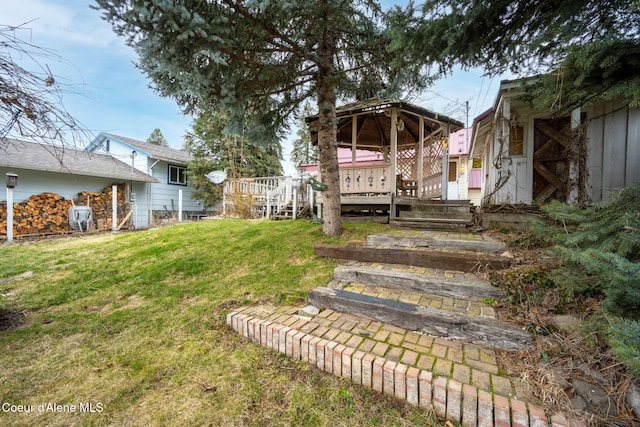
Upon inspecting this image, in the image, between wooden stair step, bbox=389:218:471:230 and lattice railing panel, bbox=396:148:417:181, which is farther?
lattice railing panel, bbox=396:148:417:181

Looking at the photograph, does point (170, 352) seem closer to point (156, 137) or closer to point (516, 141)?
point (516, 141)

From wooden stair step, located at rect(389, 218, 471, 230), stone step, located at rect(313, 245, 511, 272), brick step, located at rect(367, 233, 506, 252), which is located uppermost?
wooden stair step, located at rect(389, 218, 471, 230)

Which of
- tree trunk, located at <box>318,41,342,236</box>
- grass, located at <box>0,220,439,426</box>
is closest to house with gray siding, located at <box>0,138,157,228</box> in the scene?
grass, located at <box>0,220,439,426</box>

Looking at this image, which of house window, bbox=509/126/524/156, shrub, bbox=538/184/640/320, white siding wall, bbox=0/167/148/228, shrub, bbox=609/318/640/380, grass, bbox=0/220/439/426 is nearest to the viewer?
shrub, bbox=609/318/640/380

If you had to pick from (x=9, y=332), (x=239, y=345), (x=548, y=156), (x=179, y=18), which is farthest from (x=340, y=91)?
(x=9, y=332)

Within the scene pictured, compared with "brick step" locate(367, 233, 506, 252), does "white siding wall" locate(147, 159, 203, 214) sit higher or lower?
higher

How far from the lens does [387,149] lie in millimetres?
9531

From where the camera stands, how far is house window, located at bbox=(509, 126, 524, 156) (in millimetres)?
6008

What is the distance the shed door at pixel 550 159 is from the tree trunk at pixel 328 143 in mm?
4314

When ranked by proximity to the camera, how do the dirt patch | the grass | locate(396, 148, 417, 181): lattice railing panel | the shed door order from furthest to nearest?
locate(396, 148, 417, 181): lattice railing panel → the shed door → the dirt patch → the grass

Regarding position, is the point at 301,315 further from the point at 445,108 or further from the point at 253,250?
the point at 445,108

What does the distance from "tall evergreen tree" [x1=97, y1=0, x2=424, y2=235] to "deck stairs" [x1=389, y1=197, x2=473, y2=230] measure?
5.61 feet

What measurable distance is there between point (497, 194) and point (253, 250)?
568 cm

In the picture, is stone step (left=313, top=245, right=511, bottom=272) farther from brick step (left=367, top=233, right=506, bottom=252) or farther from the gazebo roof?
the gazebo roof
